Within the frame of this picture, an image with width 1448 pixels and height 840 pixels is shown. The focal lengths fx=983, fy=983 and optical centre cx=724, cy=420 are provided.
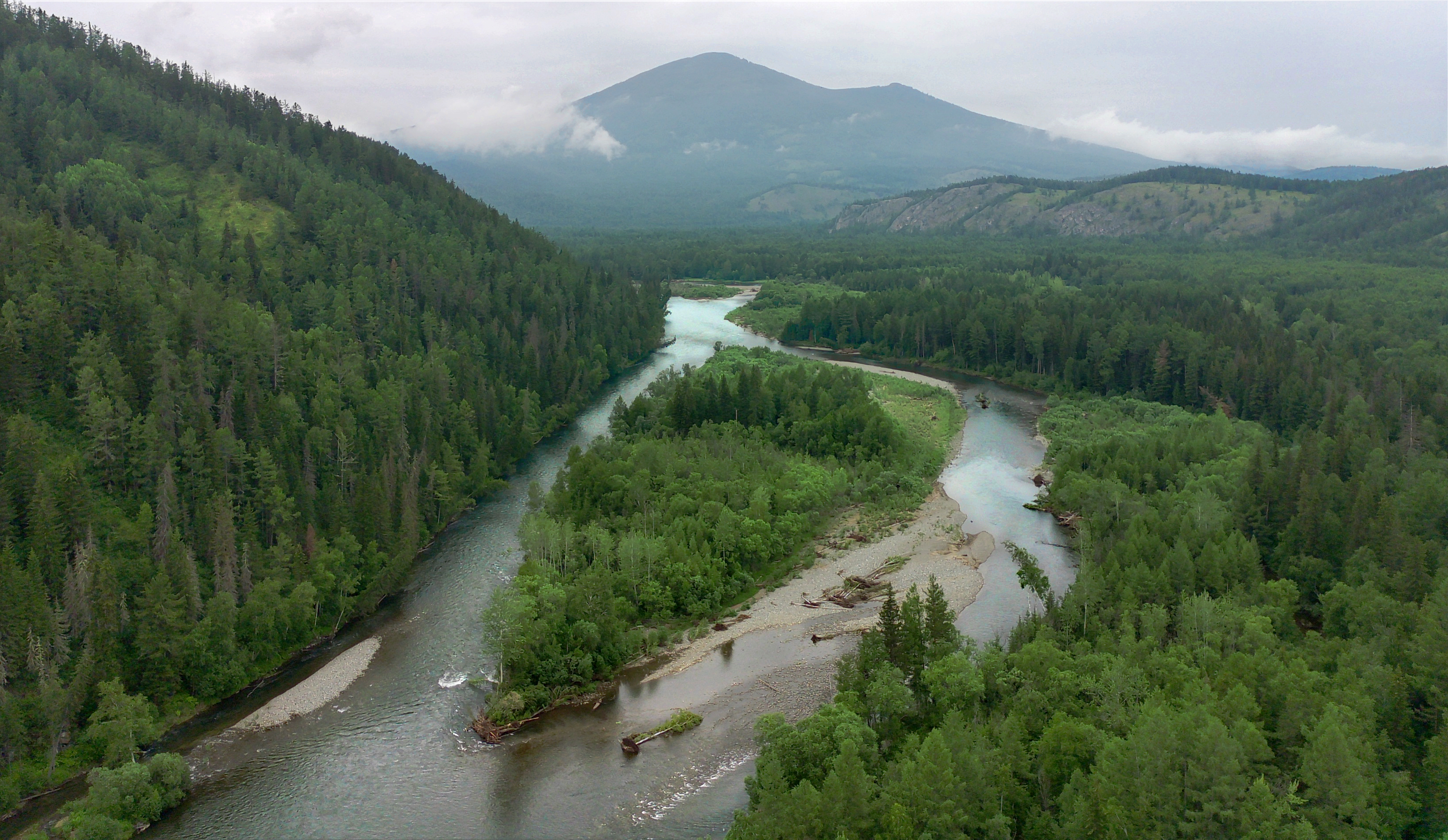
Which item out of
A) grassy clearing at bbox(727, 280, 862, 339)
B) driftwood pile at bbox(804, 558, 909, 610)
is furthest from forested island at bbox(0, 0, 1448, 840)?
grassy clearing at bbox(727, 280, 862, 339)

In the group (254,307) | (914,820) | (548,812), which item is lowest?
(548,812)

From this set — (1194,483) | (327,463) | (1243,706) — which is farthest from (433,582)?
(1194,483)

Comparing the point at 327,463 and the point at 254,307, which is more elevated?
the point at 254,307

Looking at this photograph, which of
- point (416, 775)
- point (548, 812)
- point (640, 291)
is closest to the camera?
point (548, 812)

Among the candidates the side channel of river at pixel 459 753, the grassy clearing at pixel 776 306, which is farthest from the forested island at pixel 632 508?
the grassy clearing at pixel 776 306

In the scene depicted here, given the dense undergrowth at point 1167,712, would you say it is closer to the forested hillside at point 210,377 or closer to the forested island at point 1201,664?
the forested island at point 1201,664

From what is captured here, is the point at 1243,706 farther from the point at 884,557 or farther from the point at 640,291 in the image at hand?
the point at 640,291
